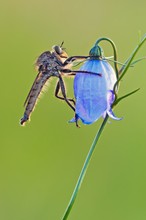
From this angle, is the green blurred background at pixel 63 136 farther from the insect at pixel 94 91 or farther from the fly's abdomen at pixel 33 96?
the insect at pixel 94 91

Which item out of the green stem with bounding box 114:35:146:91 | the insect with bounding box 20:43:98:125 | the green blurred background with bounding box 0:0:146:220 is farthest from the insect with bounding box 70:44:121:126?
the green blurred background with bounding box 0:0:146:220

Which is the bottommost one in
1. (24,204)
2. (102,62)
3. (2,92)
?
(24,204)

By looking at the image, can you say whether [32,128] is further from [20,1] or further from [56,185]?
[20,1]

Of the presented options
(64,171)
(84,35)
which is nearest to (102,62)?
(64,171)

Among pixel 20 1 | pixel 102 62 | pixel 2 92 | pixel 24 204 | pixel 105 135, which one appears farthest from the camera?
pixel 20 1

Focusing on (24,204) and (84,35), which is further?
(84,35)

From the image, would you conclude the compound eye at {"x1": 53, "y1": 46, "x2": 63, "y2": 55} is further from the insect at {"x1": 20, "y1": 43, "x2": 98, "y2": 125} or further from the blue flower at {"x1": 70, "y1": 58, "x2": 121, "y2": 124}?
the blue flower at {"x1": 70, "y1": 58, "x2": 121, "y2": 124}

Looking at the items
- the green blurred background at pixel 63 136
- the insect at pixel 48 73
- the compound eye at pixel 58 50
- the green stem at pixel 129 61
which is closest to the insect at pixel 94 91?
the green stem at pixel 129 61

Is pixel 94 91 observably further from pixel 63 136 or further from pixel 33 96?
pixel 63 136
